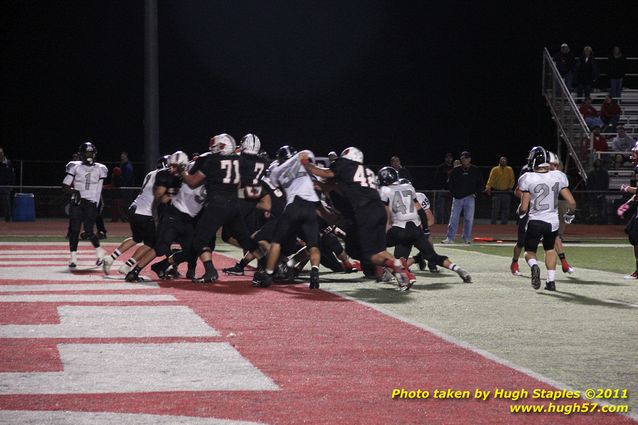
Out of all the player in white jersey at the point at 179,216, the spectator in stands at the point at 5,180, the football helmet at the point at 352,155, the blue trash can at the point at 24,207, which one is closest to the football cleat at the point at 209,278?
the player in white jersey at the point at 179,216

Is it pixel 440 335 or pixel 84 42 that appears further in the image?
pixel 84 42

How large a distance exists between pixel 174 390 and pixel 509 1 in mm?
33350

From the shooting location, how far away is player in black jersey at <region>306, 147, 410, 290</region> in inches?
481

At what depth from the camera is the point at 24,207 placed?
27.0 metres

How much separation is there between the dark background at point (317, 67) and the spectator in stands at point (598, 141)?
764 cm

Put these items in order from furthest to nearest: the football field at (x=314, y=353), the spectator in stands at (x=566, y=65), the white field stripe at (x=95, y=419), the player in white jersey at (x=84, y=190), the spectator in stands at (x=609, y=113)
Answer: the spectator in stands at (x=566, y=65), the spectator in stands at (x=609, y=113), the player in white jersey at (x=84, y=190), the football field at (x=314, y=353), the white field stripe at (x=95, y=419)

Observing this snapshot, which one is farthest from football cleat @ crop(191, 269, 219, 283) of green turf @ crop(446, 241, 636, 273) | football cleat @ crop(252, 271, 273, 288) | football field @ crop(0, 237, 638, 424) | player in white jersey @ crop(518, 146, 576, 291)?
green turf @ crop(446, 241, 636, 273)

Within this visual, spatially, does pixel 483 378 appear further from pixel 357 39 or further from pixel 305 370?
pixel 357 39

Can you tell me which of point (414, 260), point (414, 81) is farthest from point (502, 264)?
point (414, 81)

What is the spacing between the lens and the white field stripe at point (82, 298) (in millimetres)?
10883

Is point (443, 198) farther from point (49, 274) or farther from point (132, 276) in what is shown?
point (132, 276)

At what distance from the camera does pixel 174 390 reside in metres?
6.20

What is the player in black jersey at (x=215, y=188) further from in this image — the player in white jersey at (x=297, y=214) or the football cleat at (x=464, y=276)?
the football cleat at (x=464, y=276)

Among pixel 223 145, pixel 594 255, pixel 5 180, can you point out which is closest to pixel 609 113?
pixel 594 255
